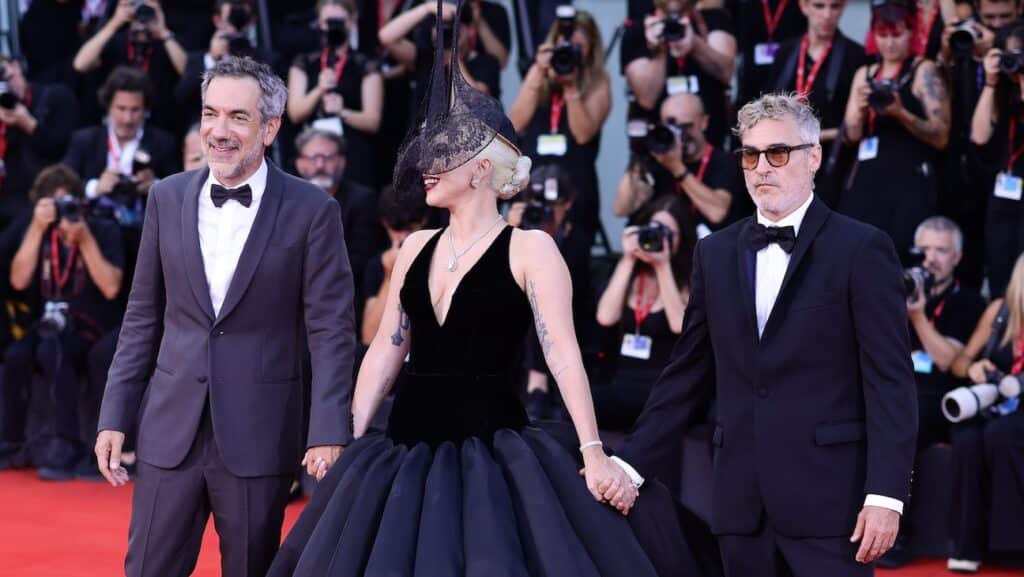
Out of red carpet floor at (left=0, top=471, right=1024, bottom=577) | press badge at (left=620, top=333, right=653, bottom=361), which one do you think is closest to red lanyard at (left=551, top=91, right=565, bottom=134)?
press badge at (left=620, top=333, right=653, bottom=361)

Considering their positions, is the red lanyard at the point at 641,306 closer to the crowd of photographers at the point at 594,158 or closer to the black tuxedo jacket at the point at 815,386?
the crowd of photographers at the point at 594,158

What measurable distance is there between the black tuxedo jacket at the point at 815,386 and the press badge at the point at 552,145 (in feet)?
12.6

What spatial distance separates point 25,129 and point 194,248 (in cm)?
485

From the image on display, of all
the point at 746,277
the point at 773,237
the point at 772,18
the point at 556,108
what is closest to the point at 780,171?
the point at 773,237

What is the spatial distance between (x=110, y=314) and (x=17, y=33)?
2545mm

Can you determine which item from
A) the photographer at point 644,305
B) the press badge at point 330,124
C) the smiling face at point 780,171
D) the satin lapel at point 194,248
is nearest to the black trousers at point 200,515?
A: the satin lapel at point 194,248

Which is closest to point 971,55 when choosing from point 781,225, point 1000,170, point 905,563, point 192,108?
point 1000,170

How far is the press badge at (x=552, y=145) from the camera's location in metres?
7.36

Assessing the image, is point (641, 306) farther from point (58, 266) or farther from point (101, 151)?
point (101, 151)

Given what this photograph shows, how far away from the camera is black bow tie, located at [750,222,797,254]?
3.48 m

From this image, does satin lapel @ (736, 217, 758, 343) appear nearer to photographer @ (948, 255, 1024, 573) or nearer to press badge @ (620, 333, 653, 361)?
photographer @ (948, 255, 1024, 573)

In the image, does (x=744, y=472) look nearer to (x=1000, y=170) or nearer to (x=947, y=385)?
(x=947, y=385)

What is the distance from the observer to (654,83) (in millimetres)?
7477

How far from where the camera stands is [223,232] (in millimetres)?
3891
